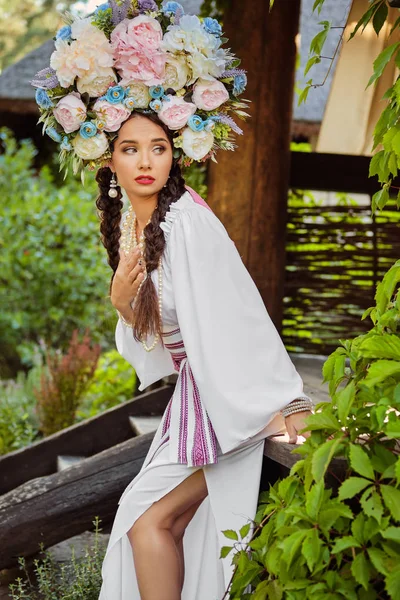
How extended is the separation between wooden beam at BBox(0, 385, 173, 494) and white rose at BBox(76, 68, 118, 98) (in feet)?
8.42

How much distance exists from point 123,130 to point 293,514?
1340 mm

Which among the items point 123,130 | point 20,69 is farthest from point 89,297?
point 123,130

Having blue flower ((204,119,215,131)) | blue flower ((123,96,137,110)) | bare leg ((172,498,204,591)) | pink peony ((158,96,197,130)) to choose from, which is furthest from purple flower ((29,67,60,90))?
bare leg ((172,498,204,591))

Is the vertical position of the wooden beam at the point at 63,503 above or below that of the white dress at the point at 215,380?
→ below

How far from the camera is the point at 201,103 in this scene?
2.66m

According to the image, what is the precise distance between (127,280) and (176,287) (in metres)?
0.19

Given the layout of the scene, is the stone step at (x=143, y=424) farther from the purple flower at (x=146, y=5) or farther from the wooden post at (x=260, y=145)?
the purple flower at (x=146, y=5)

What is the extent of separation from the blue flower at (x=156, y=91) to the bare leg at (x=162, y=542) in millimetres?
1132

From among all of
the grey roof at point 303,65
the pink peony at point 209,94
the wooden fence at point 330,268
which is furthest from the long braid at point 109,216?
the grey roof at point 303,65

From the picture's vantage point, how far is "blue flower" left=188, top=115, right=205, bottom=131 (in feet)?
8.73

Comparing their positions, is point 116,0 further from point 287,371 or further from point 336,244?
point 336,244

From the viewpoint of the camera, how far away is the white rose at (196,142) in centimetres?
269

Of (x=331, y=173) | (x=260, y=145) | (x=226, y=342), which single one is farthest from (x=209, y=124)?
(x=331, y=173)

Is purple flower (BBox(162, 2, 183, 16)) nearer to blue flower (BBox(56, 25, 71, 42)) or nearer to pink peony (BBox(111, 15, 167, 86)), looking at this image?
pink peony (BBox(111, 15, 167, 86))
